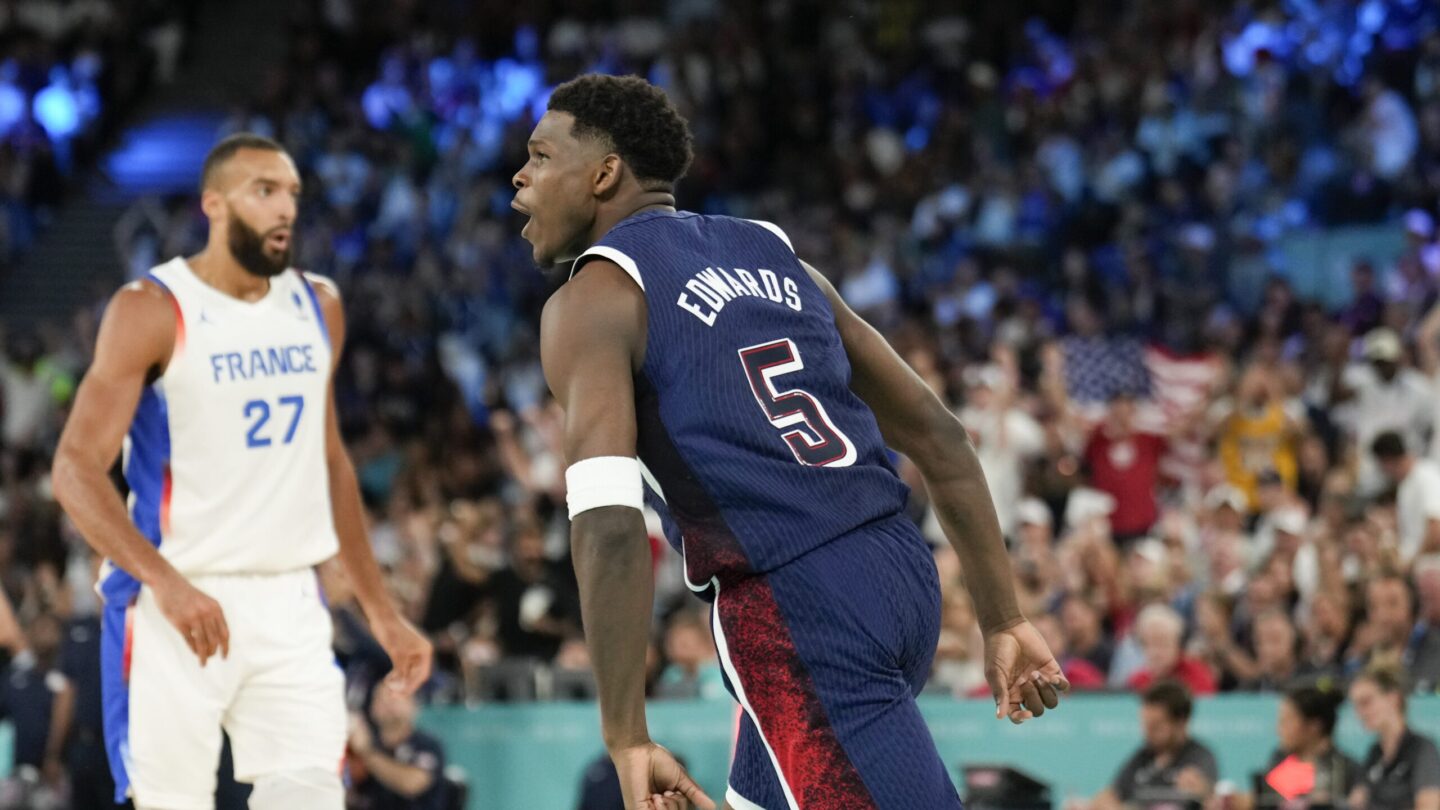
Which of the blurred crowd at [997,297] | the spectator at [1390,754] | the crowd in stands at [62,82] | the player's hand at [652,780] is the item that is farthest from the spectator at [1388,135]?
the crowd in stands at [62,82]

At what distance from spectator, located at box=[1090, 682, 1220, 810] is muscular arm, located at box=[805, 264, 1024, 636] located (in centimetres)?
434

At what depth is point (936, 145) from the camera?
680 inches

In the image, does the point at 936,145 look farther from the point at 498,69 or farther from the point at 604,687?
the point at 604,687

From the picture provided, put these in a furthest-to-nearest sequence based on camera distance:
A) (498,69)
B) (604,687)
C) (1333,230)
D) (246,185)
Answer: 1. (498,69)
2. (1333,230)
3. (246,185)
4. (604,687)

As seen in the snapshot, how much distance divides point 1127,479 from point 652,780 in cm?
953

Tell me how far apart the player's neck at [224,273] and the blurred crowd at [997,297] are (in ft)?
8.50

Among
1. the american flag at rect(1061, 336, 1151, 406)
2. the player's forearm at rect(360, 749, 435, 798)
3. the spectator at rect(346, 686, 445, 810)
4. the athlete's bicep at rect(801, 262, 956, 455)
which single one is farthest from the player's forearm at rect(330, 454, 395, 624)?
the american flag at rect(1061, 336, 1151, 406)

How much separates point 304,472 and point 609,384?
2.47 m

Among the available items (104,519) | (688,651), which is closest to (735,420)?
(104,519)

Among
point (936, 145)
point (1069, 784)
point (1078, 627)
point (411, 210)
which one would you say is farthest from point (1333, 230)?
point (411, 210)

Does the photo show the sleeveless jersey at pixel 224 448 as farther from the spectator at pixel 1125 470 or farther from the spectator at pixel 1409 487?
the spectator at pixel 1125 470

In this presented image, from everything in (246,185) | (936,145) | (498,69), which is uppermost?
(498,69)

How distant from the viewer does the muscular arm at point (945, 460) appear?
3.93m

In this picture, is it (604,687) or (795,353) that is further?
(795,353)
